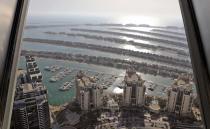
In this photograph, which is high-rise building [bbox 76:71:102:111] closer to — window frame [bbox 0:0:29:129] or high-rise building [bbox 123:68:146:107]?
high-rise building [bbox 123:68:146:107]

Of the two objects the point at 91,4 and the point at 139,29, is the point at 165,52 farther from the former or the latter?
the point at 91,4

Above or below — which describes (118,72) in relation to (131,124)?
above

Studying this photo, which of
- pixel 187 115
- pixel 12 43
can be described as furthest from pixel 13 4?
pixel 187 115

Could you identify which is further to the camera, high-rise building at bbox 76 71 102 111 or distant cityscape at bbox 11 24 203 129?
high-rise building at bbox 76 71 102 111

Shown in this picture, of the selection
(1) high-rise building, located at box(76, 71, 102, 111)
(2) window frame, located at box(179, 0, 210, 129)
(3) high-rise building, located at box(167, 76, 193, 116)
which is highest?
(2) window frame, located at box(179, 0, 210, 129)

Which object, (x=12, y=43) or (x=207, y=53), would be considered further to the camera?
(x=12, y=43)

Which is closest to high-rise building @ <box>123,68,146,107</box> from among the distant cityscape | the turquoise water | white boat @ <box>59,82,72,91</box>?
the distant cityscape

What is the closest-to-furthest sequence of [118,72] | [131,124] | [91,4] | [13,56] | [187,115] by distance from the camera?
[13,56]
[187,115]
[131,124]
[91,4]
[118,72]

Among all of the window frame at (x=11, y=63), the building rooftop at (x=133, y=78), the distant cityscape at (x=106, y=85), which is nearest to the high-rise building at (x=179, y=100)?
the distant cityscape at (x=106, y=85)
